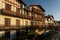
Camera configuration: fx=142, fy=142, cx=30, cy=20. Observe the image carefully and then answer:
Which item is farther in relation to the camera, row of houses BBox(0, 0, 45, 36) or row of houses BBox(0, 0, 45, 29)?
row of houses BBox(0, 0, 45, 29)

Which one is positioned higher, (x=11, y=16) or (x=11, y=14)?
(x=11, y=14)

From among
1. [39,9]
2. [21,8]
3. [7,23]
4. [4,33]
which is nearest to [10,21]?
[7,23]

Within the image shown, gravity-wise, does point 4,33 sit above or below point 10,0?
below

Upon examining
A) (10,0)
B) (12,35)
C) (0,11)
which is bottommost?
(12,35)

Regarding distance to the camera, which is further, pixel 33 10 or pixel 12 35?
pixel 33 10

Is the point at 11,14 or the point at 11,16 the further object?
the point at 11,16

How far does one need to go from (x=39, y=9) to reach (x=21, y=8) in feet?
52.4

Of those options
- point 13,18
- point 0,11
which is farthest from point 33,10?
point 0,11

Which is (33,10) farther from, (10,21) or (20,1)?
(10,21)

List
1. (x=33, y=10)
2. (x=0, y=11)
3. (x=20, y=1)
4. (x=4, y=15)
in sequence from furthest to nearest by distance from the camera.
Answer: (x=33, y=10), (x=20, y=1), (x=4, y=15), (x=0, y=11)

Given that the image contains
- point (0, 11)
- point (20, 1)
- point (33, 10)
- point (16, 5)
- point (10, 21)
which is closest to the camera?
point (0, 11)

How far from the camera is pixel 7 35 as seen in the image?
27469 mm

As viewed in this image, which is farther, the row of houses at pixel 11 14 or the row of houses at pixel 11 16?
the row of houses at pixel 11 14

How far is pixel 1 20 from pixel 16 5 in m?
7.64
